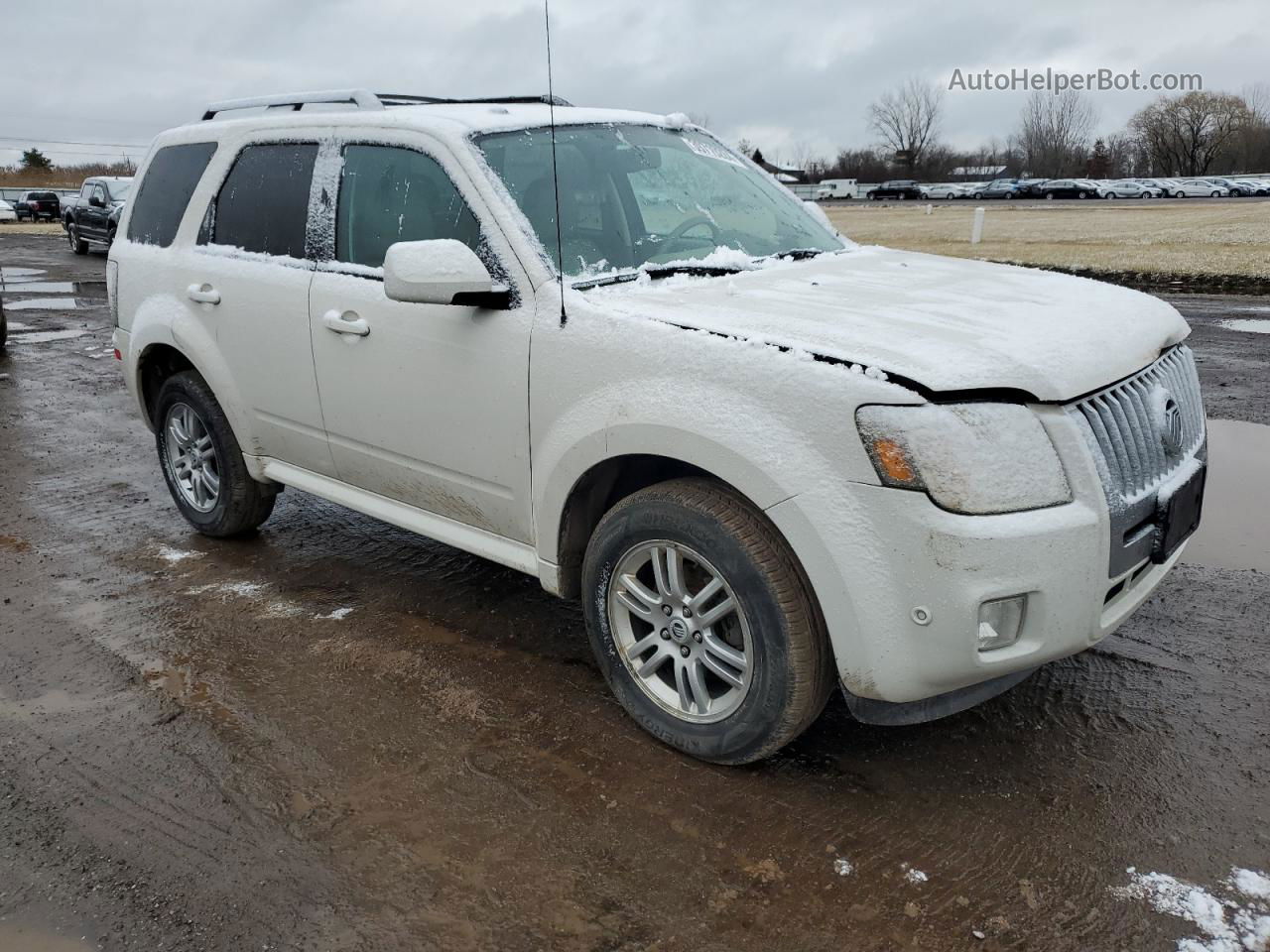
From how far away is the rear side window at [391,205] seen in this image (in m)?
3.54

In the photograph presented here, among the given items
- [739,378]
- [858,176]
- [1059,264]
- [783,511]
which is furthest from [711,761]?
[858,176]

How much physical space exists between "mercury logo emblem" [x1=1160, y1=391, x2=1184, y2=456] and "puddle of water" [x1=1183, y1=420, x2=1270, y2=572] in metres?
1.85

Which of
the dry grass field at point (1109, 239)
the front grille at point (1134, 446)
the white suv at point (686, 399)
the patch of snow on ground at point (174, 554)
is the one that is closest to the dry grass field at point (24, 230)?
the dry grass field at point (1109, 239)

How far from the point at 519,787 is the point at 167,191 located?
140 inches

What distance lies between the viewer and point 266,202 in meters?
4.35

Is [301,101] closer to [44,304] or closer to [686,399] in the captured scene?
[686,399]

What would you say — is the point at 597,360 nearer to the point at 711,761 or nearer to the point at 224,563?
the point at 711,761

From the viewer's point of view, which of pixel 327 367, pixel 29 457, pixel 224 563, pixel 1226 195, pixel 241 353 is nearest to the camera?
pixel 327 367

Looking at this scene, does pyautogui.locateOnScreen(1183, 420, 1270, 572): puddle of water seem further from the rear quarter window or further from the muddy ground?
the rear quarter window

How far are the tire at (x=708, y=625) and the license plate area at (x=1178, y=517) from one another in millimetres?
984

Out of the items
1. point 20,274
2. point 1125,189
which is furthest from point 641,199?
point 1125,189

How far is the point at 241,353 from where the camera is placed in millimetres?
4414

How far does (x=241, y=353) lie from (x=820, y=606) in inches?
115

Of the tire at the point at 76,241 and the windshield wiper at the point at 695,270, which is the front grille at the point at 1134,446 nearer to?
the windshield wiper at the point at 695,270
